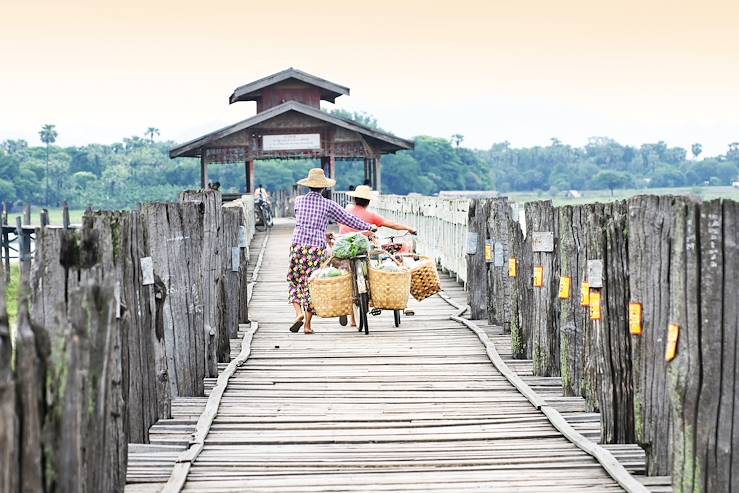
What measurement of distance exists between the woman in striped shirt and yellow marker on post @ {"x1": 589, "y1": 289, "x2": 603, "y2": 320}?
5.48 m

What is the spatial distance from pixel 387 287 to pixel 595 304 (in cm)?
544

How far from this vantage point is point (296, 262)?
1378cm

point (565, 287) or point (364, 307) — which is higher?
point (565, 287)

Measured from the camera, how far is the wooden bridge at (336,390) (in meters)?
5.66

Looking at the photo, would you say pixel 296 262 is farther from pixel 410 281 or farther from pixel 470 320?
pixel 470 320

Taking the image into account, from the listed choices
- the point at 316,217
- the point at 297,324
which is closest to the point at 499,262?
the point at 316,217

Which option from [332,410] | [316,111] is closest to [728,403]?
[332,410]

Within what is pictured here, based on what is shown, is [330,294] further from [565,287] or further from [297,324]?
[565,287]

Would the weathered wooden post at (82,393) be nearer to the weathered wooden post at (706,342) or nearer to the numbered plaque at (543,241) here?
the weathered wooden post at (706,342)

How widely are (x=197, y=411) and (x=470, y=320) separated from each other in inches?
244

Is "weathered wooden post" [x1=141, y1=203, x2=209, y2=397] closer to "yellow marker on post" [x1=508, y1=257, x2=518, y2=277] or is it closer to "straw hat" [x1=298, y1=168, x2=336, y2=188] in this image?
"yellow marker on post" [x1=508, y1=257, x2=518, y2=277]

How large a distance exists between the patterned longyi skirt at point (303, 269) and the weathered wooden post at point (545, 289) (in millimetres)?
3466

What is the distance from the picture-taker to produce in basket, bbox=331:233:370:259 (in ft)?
43.9

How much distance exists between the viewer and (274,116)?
1551 inches
